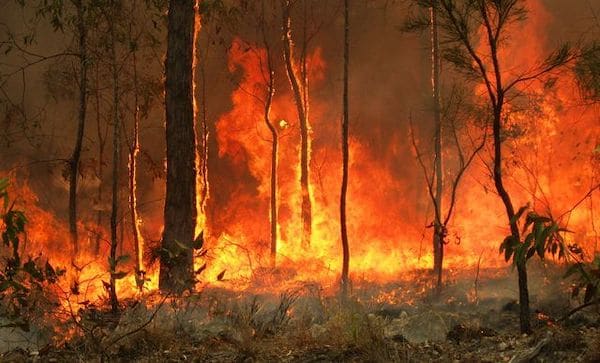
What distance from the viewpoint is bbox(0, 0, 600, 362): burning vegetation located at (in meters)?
6.47

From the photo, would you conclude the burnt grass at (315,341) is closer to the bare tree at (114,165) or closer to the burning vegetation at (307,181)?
the burning vegetation at (307,181)

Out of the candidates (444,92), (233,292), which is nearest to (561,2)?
(444,92)

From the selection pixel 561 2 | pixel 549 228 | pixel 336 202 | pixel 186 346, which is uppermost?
pixel 561 2

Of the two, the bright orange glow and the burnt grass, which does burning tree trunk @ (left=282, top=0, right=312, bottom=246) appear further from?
the burnt grass

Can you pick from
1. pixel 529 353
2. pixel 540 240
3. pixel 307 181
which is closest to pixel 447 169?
pixel 307 181

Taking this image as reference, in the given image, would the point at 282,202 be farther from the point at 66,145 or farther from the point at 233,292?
the point at 233,292

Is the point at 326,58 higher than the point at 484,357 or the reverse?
higher

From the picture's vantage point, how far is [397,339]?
6.16 meters

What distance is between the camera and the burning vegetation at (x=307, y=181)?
6469mm

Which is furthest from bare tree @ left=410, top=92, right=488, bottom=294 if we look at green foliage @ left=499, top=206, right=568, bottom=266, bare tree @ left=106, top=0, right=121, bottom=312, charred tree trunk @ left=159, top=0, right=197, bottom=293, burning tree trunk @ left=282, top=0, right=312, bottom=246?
green foliage @ left=499, top=206, right=568, bottom=266

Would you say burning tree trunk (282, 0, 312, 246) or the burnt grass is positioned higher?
burning tree trunk (282, 0, 312, 246)

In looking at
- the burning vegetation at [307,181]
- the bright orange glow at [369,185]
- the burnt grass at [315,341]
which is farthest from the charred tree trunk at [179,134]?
the bright orange glow at [369,185]

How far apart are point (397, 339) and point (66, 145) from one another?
21824 mm

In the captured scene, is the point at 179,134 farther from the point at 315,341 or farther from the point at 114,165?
the point at 315,341
